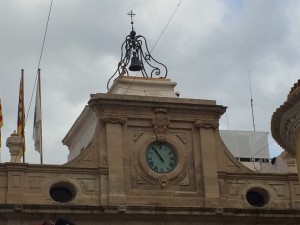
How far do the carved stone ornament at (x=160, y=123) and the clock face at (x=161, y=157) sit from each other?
293mm

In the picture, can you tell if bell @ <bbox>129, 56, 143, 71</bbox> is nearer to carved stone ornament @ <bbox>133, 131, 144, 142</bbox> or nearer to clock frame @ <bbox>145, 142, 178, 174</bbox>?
carved stone ornament @ <bbox>133, 131, 144, 142</bbox>

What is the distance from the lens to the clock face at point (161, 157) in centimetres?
2942

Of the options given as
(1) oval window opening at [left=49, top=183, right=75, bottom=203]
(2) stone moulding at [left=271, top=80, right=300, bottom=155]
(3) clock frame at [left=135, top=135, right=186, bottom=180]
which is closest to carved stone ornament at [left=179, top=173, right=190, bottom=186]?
(3) clock frame at [left=135, top=135, right=186, bottom=180]

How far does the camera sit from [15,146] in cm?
2878

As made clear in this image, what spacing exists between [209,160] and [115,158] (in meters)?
3.04

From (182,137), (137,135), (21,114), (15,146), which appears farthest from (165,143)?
(21,114)

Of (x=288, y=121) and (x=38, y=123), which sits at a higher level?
(x=38, y=123)

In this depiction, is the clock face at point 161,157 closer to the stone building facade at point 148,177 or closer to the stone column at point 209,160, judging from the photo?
the stone building facade at point 148,177

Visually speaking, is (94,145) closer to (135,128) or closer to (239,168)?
(135,128)

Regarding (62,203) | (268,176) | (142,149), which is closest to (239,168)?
(268,176)

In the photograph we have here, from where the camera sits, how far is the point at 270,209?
29297 mm

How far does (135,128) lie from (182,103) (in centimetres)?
172

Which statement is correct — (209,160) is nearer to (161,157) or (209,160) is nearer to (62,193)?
(161,157)

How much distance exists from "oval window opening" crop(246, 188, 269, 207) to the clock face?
259cm
